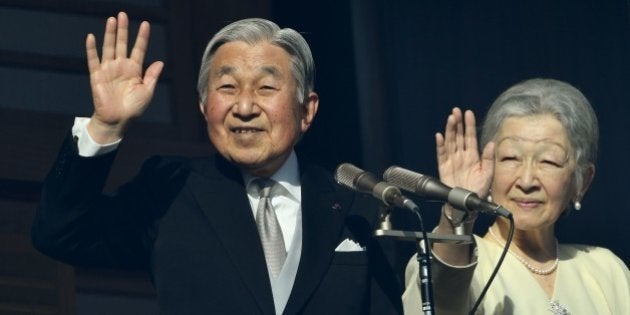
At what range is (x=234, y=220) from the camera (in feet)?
18.8

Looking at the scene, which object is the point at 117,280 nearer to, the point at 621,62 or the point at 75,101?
the point at 75,101

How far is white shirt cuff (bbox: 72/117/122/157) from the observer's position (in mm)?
5543

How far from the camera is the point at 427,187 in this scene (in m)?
5.52

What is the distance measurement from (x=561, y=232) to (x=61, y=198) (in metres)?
2.65

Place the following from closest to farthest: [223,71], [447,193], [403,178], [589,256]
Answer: [447,193] → [403,178] → [223,71] → [589,256]

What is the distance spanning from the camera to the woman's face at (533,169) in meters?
6.29

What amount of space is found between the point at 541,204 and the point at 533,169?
4.2 inches

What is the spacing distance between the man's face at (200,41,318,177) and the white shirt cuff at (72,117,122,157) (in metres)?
0.35

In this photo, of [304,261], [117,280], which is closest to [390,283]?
[304,261]

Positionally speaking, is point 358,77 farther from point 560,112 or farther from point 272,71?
point 272,71

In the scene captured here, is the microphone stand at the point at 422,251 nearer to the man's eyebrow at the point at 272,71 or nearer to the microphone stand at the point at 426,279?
the microphone stand at the point at 426,279

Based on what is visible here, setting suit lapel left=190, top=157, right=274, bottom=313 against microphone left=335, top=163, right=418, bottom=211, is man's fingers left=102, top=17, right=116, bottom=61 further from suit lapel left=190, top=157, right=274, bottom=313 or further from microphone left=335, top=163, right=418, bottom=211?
microphone left=335, top=163, right=418, bottom=211

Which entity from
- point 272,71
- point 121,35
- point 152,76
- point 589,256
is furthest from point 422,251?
point 589,256

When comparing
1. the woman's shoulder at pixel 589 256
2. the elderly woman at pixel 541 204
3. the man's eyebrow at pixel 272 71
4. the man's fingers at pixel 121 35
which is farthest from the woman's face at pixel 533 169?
the man's fingers at pixel 121 35
